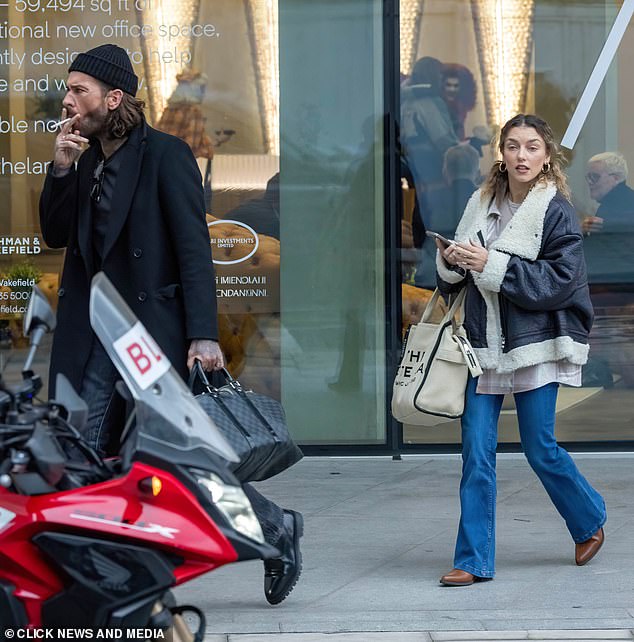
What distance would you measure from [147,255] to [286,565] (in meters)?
1.23

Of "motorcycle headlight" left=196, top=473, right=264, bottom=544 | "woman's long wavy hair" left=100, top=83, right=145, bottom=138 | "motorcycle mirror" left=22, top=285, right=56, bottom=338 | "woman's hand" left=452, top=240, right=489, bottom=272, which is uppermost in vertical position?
"woman's long wavy hair" left=100, top=83, right=145, bottom=138

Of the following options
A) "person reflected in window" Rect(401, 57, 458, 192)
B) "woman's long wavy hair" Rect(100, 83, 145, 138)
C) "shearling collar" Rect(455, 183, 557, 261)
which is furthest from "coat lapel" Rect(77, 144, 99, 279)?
"person reflected in window" Rect(401, 57, 458, 192)

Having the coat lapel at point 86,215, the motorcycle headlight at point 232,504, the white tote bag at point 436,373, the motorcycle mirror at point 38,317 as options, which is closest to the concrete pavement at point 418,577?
the white tote bag at point 436,373

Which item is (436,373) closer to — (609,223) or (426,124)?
(426,124)

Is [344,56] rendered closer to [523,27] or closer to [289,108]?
[289,108]

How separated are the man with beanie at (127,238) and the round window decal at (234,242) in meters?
3.31

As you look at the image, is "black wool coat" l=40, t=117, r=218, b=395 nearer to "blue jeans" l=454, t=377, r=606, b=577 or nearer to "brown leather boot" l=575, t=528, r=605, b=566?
"blue jeans" l=454, t=377, r=606, b=577

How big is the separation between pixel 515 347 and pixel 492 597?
3.22 ft

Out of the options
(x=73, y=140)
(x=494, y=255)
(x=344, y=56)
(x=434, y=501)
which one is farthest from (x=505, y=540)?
(x=344, y=56)

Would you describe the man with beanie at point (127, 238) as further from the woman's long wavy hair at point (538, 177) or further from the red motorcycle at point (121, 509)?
the red motorcycle at point (121, 509)

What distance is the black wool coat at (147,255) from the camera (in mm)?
4625

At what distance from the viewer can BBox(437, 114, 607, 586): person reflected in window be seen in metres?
5.17

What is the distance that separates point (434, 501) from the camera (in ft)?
23.0

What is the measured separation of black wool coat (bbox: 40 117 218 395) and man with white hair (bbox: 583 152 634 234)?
4.09 meters
